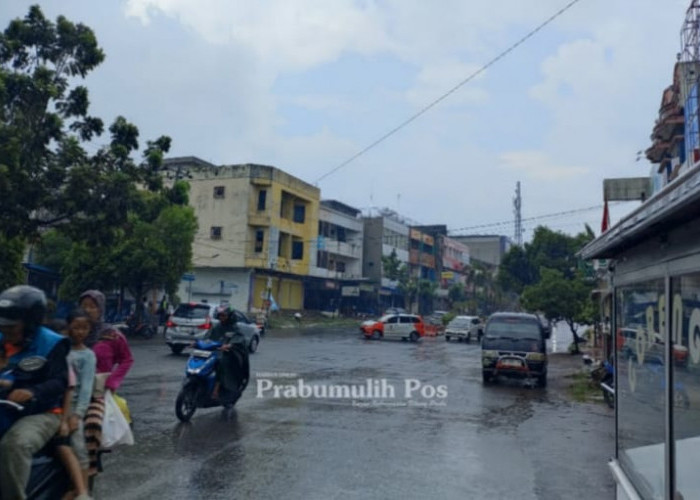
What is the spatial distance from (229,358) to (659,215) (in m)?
7.38

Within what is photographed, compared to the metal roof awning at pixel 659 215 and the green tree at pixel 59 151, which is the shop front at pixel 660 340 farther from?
the green tree at pixel 59 151

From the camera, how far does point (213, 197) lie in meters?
44.2

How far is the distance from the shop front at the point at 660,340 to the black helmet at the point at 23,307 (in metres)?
3.42

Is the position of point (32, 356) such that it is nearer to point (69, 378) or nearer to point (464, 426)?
point (69, 378)

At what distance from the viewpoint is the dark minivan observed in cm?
1430

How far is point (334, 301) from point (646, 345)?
51289 mm

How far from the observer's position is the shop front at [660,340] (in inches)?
112

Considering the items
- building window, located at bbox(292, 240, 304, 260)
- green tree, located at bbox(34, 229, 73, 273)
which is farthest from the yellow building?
green tree, located at bbox(34, 229, 73, 273)

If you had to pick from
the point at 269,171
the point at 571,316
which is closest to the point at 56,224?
the point at 571,316

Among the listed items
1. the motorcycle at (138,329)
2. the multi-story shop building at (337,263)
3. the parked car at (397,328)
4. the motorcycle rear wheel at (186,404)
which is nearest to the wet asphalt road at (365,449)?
the motorcycle rear wheel at (186,404)

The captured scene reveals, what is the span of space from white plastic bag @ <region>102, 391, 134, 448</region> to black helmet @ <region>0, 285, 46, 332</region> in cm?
121

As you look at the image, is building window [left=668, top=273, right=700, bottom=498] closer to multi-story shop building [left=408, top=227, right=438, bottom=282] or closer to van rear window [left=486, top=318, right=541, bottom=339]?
van rear window [left=486, top=318, right=541, bottom=339]

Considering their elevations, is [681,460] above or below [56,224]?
below

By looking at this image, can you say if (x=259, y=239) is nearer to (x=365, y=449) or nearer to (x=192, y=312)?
(x=192, y=312)
